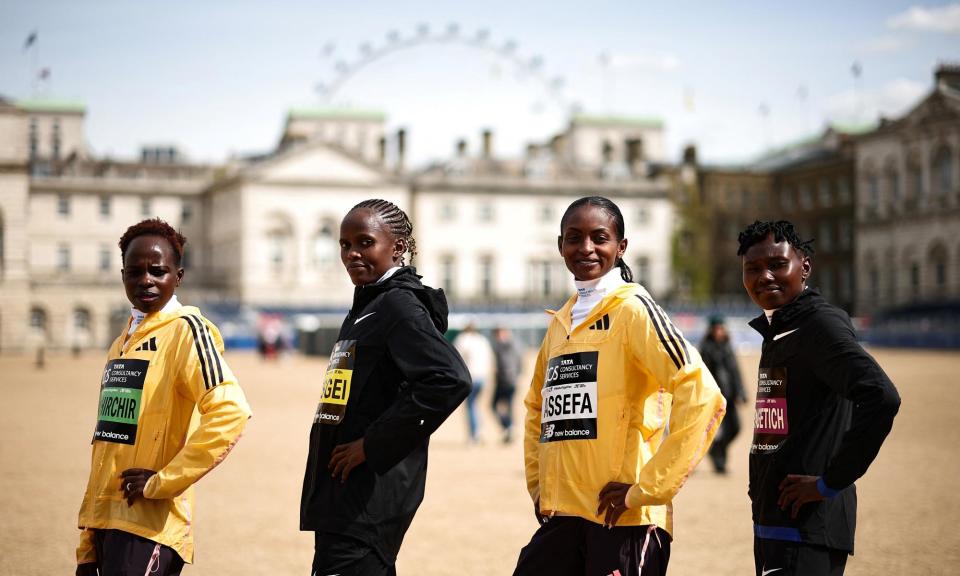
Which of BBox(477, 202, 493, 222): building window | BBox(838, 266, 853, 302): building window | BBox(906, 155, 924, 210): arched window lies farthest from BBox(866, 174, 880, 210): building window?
BBox(477, 202, 493, 222): building window

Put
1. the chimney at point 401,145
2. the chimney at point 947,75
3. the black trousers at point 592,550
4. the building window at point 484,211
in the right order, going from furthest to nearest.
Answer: the chimney at point 401,145
the building window at point 484,211
the chimney at point 947,75
the black trousers at point 592,550

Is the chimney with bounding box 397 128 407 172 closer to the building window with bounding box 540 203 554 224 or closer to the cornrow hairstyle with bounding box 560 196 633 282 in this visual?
the building window with bounding box 540 203 554 224

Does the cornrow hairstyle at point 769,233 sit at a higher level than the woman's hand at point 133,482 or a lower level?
higher

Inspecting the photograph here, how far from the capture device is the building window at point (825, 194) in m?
82.1

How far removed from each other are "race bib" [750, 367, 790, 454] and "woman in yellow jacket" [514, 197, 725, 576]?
0.41 m

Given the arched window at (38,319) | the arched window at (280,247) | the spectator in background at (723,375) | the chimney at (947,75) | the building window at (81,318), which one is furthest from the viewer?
the building window at (81,318)

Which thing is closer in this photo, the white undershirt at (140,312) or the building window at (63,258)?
the white undershirt at (140,312)

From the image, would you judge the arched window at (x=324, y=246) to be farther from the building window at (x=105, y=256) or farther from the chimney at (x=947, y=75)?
the chimney at (x=947, y=75)

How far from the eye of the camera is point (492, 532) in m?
10.3

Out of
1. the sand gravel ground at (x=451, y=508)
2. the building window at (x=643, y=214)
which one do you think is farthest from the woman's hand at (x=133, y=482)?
Result: the building window at (x=643, y=214)

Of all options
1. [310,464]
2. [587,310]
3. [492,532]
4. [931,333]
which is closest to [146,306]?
[310,464]

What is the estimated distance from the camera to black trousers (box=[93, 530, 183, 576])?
448 centimetres

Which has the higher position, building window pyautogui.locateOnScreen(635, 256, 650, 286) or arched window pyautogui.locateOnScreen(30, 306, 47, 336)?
building window pyautogui.locateOnScreen(635, 256, 650, 286)

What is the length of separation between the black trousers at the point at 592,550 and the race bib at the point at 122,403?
1644mm
